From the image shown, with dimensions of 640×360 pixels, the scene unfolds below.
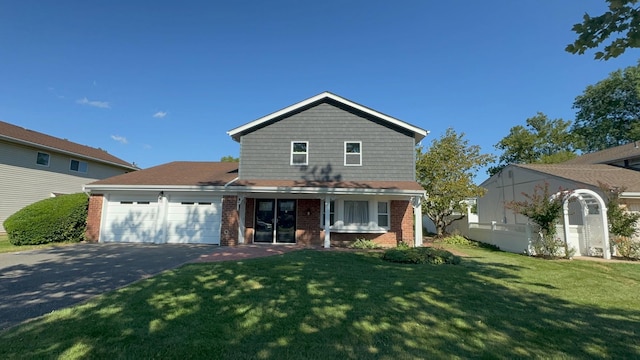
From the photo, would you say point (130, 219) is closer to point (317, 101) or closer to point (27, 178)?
point (27, 178)

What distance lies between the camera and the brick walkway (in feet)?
31.8

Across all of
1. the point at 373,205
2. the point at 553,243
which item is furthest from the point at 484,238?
the point at 373,205

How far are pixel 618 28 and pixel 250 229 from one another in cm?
1300

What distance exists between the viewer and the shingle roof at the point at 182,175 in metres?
13.8

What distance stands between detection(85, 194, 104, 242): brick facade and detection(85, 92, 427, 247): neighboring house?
0.04 meters

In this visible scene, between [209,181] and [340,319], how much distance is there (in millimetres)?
11095

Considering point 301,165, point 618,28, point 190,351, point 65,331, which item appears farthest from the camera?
point 301,165

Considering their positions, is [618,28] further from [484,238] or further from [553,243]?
[484,238]

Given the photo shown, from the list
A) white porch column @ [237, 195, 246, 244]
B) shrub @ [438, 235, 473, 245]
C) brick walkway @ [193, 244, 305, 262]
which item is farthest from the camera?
shrub @ [438, 235, 473, 245]

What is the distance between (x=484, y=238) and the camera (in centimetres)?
1606

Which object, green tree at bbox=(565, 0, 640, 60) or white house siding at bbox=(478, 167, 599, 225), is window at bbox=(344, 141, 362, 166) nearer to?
white house siding at bbox=(478, 167, 599, 225)

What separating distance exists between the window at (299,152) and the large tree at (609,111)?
31189 mm

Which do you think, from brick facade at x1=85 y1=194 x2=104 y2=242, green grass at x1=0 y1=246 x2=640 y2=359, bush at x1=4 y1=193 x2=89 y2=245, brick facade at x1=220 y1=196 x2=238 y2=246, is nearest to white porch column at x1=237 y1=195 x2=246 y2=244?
brick facade at x1=220 y1=196 x2=238 y2=246

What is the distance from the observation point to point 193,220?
538 inches
